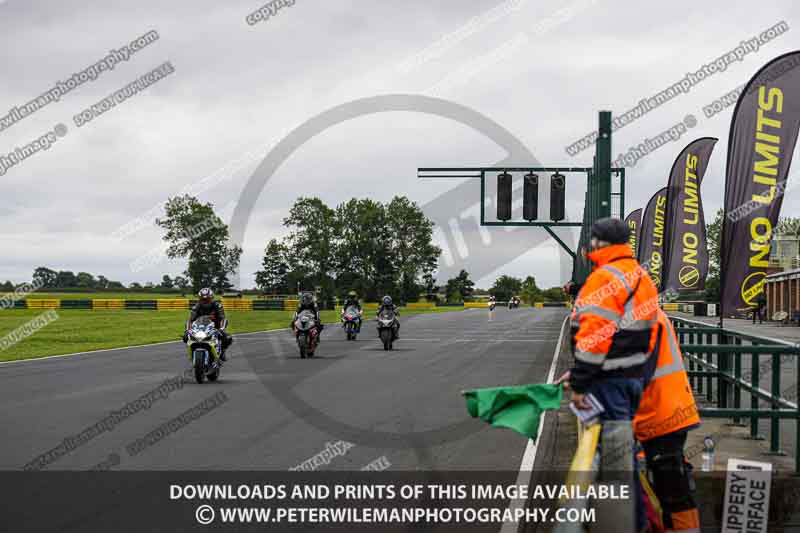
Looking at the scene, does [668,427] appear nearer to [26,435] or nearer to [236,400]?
[26,435]

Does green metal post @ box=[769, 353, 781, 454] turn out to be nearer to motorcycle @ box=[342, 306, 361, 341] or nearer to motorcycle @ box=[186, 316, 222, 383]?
motorcycle @ box=[186, 316, 222, 383]

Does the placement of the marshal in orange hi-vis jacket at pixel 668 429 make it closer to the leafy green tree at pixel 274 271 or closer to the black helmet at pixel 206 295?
the black helmet at pixel 206 295

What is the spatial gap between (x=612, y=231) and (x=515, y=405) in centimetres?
116

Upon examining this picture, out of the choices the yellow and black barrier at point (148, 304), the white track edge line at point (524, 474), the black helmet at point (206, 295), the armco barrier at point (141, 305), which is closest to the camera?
the white track edge line at point (524, 474)

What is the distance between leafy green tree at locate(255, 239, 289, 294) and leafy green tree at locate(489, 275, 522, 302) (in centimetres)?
7905

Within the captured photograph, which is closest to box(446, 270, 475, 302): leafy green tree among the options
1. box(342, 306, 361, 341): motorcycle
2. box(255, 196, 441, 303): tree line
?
box(255, 196, 441, 303): tree line

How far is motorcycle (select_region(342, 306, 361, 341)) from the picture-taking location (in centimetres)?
3058

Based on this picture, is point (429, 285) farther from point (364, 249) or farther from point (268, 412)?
point (268, 412)

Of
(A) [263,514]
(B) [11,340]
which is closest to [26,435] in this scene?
(A) [263,514]

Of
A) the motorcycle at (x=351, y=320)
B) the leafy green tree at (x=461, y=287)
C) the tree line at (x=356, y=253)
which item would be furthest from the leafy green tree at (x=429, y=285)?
the motorcycle at (x=351, y=320)

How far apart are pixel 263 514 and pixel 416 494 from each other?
1.26m

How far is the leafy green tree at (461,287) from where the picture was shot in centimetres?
14900

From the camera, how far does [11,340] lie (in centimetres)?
2920

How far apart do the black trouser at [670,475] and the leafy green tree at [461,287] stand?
140941 mm
